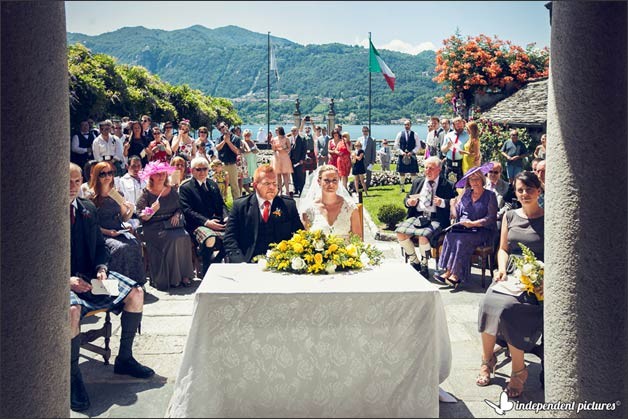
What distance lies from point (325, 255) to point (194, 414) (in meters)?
1.52

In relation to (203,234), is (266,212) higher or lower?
higher

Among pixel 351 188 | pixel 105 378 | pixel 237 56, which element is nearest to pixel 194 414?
pixel 105 378

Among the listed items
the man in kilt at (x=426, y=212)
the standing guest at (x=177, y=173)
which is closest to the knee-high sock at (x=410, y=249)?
the man in kilt at (x=426, y=212)

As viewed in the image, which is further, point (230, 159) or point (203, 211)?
point (230, 159)

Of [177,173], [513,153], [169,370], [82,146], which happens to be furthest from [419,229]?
[82,146]

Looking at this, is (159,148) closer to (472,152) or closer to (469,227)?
(472,152)

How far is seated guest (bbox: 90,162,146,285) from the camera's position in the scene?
7461 mm

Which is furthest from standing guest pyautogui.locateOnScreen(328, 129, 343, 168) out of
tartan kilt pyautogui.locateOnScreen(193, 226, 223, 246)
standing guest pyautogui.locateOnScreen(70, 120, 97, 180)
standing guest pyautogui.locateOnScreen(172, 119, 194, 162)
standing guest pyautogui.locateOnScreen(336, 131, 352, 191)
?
tartan kilt pyautogui.locateOnScreen(193, 226, 223, 246)

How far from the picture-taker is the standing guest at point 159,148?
14.9 metres

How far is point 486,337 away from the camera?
5.45 m

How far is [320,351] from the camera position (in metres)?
4.56

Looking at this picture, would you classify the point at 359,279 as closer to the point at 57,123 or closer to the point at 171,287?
the point at 57,123

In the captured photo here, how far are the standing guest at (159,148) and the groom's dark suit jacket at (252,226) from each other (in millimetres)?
8070

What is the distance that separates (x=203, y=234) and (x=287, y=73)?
5546 inches
